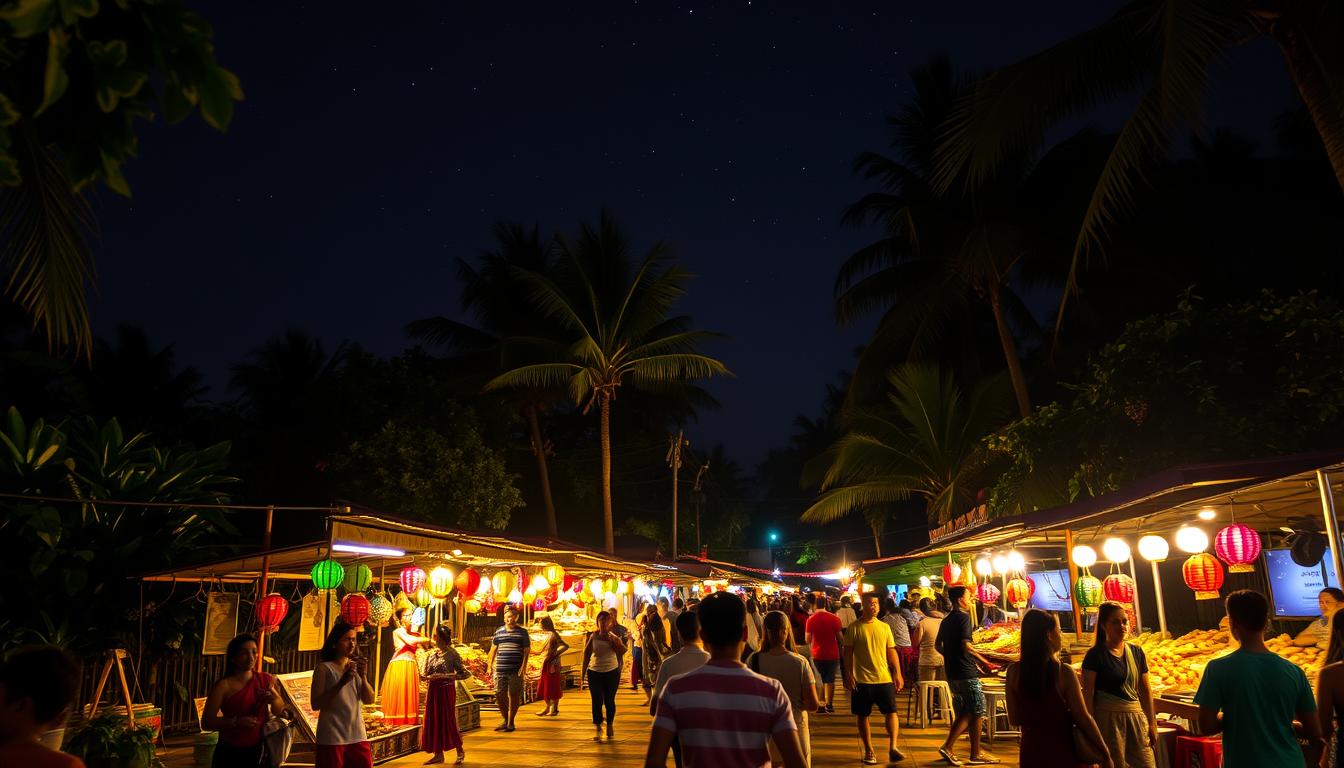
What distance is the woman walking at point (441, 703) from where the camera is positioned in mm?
10633

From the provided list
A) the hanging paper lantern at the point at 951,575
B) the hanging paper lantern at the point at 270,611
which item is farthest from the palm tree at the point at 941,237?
the hanging paper lantern at the point at 270,611

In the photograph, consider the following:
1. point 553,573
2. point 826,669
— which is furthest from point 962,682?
point 553,573

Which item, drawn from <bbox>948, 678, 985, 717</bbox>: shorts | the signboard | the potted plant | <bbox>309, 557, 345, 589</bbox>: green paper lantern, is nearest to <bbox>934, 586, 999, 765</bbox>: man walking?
<bbox>948, 678, 985, 717</bbox>: shorts

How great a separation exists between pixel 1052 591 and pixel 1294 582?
656 centimetres

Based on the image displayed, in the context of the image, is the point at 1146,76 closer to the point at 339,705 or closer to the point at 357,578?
the point at 339,705

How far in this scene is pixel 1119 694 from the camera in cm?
617

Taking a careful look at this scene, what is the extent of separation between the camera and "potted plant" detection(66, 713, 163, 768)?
8.77m

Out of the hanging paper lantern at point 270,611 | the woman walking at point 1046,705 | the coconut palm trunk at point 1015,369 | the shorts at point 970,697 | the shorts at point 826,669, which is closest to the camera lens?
the woman walking at point 1046,705

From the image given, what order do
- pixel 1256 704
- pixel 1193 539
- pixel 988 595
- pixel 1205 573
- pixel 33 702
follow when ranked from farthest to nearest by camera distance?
pixel 988 595 < pixel 1193 539 < pixel 1205 573 < pixel 1256 704 < pixel 33 702

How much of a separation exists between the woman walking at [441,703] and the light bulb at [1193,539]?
847 cm

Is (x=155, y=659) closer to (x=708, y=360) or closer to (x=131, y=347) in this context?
(x=708, y=360)

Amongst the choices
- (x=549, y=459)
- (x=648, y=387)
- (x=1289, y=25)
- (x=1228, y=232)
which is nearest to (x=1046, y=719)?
(x=1289, y=25)

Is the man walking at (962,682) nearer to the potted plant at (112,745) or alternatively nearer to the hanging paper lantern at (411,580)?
the hanging paper lantern at (411,580)

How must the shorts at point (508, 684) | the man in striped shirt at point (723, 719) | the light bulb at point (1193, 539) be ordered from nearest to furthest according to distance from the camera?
the man in striped shirt at point (723, 719) → the light bulb at point (1193, 539) → the shorts at point (508, 684)
